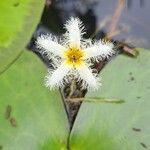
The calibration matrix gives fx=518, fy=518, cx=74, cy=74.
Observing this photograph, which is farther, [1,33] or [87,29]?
[87,29]

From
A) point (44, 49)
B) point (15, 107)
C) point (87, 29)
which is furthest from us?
point (87, 29)

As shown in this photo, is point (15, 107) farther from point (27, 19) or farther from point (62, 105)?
point (27, 19)

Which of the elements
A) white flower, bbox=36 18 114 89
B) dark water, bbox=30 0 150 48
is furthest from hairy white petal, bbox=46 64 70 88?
dark water, bbox=30 0 150 48

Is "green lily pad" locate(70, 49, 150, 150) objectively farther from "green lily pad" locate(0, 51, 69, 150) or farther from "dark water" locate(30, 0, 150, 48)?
"dark water" locate(30, 0, 150, 48)

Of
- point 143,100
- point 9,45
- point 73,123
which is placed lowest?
point 73,123

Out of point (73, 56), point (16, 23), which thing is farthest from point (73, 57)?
point (16, 23)

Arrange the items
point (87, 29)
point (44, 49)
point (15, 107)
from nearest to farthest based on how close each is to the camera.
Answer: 1. point (15, 107)
2. point (44, 49)
3. point (87, 29)

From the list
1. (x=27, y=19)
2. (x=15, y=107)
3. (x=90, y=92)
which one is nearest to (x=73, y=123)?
(x=90, y=92)
